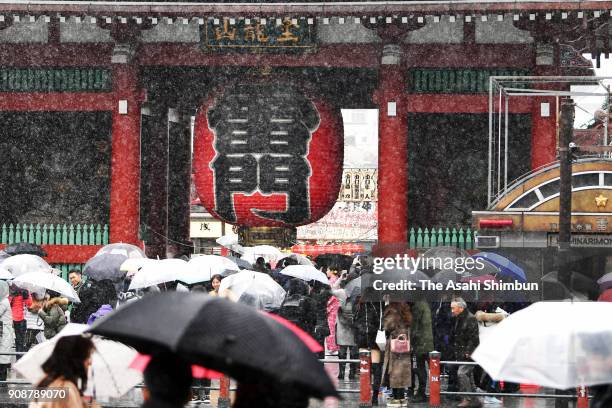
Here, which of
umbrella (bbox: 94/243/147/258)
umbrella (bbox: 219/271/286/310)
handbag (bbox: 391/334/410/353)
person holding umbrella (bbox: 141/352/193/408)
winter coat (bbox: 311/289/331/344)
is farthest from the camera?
umbrella (bbox: 94/243/147/258)

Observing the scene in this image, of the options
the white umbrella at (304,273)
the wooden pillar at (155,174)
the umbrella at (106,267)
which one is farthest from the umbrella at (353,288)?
the wooden pillar at (155,174)

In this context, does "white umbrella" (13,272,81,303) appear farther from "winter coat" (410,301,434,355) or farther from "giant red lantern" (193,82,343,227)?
"giant red lantern" (193,82,343,227)

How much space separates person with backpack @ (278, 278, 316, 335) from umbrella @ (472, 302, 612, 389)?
7353 mm

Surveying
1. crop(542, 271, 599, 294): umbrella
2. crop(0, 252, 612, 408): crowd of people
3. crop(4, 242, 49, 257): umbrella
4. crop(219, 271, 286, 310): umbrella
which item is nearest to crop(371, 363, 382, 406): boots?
crop(0, 252, 612, 408): crowd of people

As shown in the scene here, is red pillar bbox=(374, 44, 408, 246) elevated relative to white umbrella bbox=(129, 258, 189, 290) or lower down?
elevated

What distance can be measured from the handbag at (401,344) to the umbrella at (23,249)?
29.6ft

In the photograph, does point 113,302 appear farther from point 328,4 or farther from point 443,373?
point 328,4

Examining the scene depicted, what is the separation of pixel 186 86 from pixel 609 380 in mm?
18305

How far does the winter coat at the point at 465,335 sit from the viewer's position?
13.2 m

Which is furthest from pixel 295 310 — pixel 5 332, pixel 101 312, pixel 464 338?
pixel 5 332

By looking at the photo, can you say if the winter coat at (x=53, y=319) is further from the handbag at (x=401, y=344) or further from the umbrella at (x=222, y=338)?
the umbrella at (x=222, y=338)

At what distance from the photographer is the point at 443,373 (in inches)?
610

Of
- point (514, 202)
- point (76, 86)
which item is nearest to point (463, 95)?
point (514, 202)

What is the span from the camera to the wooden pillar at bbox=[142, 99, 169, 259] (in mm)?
23016
